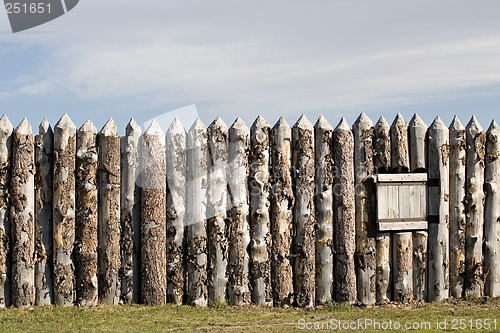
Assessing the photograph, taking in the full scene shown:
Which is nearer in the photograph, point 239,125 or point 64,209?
point 64,209

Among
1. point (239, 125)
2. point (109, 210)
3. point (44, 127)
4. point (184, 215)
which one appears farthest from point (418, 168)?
point (44, 127)

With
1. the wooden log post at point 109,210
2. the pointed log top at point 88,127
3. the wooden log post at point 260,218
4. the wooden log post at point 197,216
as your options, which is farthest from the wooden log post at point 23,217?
the wooden log post at point 260,218

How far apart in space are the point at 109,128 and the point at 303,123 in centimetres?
288

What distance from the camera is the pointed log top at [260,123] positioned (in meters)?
11.2

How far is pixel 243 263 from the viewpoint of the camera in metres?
11.1

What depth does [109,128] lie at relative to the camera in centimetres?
1107

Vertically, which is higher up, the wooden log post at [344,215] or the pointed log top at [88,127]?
the pointed log top at [88,127]

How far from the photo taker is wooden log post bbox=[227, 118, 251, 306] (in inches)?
437

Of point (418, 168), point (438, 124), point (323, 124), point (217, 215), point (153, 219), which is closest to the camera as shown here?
point (153, 219)

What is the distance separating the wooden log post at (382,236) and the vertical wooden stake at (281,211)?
140 centimetres

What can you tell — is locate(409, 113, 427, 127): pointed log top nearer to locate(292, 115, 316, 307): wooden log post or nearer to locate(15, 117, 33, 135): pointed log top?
locate(292, 115, 316, 307): wooden log post

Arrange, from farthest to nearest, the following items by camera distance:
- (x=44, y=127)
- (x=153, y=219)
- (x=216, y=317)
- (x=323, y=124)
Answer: (x=323, y=124), (x=44, y=127), (x=153, y=219), (x=216, y=317)

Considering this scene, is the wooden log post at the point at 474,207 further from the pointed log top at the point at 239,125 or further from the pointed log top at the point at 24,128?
the pointed log top at the point at 24,128

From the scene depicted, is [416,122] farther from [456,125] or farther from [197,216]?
[197,216]
